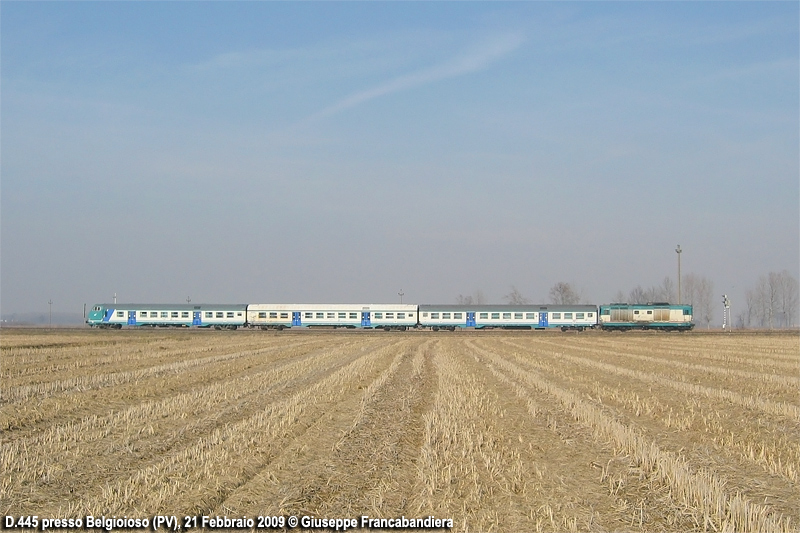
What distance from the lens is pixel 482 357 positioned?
34375mm

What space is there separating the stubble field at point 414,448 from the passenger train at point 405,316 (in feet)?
177

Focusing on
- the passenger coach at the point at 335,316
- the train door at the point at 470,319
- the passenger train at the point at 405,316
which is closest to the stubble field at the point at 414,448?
the train door at the point at 470,319

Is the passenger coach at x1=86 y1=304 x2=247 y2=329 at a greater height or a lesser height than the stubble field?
greater

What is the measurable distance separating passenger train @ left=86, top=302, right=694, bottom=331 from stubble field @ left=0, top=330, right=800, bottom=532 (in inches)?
2120

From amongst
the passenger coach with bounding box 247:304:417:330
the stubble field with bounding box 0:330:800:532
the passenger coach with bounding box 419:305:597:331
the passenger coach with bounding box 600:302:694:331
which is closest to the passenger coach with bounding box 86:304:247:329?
the passenger coach with bounding box 247:304:417:330

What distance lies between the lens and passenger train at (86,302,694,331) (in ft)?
255

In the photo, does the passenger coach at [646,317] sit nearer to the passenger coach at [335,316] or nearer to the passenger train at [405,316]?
the passenger train at [405,316]

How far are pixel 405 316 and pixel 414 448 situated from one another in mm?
67527

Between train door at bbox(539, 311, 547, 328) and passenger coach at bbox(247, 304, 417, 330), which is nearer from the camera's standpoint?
train door at bbox(539, 311, 547, 328)

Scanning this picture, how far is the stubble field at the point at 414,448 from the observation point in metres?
8.47

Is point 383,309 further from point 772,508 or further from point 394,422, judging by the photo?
point 772,508

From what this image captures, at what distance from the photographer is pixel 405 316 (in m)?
79.2

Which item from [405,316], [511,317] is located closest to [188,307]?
[405,316]

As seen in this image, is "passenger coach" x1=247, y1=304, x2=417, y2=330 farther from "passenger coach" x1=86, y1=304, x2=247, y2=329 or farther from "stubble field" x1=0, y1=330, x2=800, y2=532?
"stubble field" x1=0, y1=330, x2=800, y2=532
